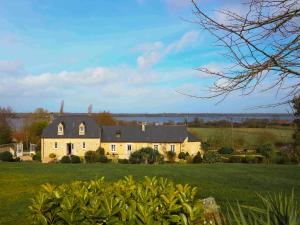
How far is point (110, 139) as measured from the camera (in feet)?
185

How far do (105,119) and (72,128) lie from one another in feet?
68.6

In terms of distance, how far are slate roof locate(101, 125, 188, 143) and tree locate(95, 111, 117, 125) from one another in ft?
58.5

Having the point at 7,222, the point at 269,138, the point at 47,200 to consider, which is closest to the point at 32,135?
the point at 269,138

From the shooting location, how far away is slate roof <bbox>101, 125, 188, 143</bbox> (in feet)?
183

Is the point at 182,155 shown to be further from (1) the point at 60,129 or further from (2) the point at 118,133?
(1) the point at 60,129

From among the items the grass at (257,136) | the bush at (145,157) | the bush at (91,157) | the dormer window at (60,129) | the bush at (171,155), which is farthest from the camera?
the dormer window at (60,129)

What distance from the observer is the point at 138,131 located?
57625mm

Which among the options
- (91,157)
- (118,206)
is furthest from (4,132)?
(118,206)

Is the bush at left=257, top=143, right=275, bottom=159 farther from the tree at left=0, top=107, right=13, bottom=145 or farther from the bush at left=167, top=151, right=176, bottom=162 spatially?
the tree at left=0, top=107, right=13, bottom=145

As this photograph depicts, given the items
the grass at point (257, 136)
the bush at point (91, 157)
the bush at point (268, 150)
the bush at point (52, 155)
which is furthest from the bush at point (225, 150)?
the bush at point (52, 155)

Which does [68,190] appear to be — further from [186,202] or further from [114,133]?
[114,133]

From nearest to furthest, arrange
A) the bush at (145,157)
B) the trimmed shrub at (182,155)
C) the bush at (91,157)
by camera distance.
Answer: the bush at (145,157) → the bush at (91,157) → the trimmed shrub at (182,155)

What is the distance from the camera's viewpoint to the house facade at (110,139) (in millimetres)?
55344

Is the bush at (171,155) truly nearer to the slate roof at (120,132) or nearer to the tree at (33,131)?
the slate roof at (120,132)
